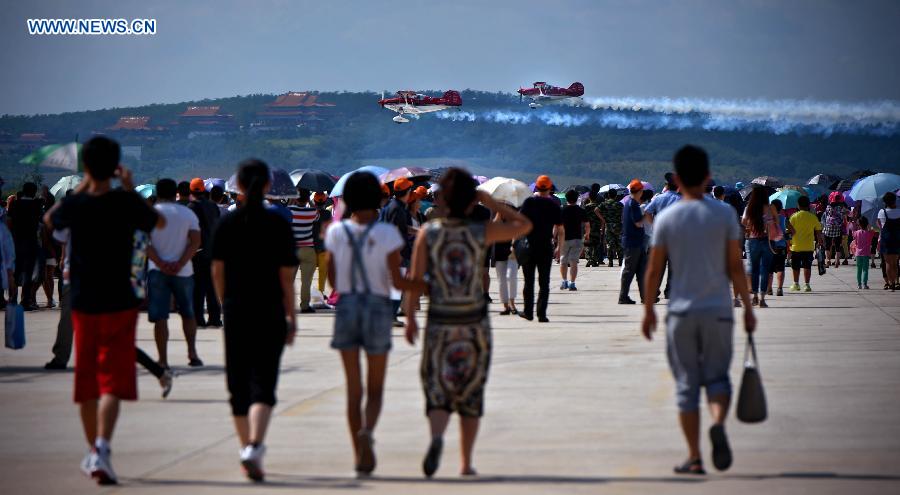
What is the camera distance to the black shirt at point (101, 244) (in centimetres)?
777

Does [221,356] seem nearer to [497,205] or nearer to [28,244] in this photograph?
[497,205]

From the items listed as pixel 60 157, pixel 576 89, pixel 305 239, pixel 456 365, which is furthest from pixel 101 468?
pixel 576 89

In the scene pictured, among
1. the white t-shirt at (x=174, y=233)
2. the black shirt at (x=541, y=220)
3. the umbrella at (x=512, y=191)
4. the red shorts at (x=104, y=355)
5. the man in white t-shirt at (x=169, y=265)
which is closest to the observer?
the red shorts at (x=104, y=355)

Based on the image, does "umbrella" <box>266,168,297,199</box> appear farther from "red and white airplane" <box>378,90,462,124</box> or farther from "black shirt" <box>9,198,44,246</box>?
"red and white airplane" <box>378,90,462,124</box>

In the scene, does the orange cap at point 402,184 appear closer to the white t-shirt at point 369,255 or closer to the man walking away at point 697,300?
the white t-shirt at point 369,255

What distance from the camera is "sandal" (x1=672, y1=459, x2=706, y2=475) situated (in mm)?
7641

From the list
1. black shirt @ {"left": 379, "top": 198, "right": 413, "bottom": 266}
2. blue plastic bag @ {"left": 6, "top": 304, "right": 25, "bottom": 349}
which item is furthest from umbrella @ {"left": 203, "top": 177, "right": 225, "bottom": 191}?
blue plastic bag @ {"left": 6, "top": 304, "right": 25, "bottom": 349}

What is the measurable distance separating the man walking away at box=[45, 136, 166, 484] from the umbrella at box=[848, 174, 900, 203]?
95.7 feet

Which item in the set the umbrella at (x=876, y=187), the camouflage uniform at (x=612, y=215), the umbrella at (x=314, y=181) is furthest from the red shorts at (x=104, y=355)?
the umbrella at (x=876, y=187)

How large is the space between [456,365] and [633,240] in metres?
13.8

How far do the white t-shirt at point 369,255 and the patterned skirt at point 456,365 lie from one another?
42cm

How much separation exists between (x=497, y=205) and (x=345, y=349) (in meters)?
1.39

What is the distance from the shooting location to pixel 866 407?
1019cm

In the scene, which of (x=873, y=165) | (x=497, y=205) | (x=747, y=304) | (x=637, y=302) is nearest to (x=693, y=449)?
(x=747, y=304)
